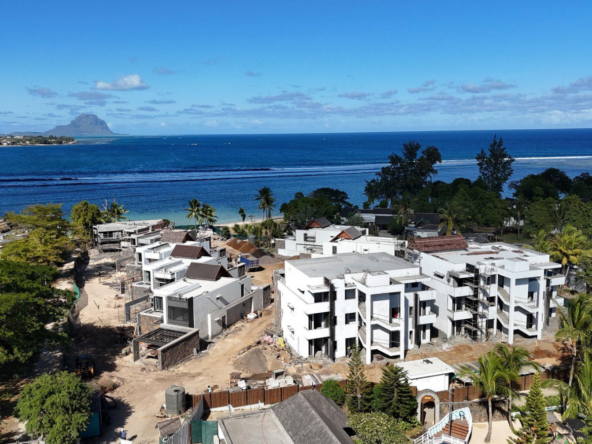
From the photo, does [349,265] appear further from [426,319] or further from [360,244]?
[360,244]

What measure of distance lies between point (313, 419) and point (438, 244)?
2555 cm

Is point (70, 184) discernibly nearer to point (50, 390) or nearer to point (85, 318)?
point (85, 318)

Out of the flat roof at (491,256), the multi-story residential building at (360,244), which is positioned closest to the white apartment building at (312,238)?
the multi-story residential building at (360,244)

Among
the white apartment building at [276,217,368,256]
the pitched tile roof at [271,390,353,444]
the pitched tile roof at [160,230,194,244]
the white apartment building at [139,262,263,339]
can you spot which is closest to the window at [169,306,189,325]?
the white apartment building at [139,262,263,339]

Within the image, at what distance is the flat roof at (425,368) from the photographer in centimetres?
2999

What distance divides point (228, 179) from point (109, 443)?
157m

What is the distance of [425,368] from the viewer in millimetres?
30797

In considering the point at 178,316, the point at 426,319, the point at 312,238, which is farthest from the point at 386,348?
the point at 312,238

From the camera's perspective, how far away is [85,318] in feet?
151

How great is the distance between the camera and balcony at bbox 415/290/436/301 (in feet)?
120

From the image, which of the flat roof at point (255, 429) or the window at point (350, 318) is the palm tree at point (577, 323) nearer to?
the window at point (350, 318)

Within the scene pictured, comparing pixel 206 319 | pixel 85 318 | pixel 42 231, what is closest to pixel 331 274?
pixel 206 319

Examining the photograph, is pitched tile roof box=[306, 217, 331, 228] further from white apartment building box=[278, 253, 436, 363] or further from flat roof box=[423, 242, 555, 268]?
white apartment building box=[278, 253, 436, 363]

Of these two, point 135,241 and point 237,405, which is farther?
point 135,241
